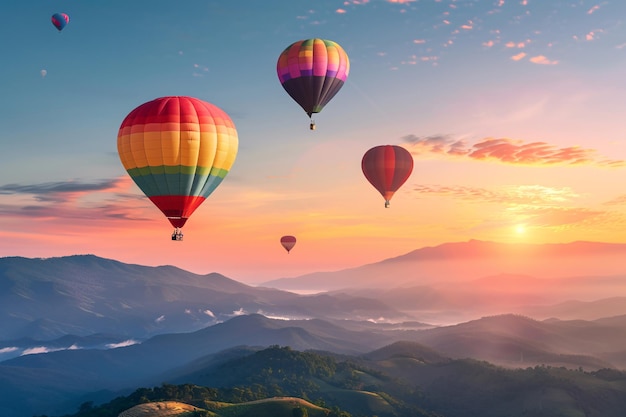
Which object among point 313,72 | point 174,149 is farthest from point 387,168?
point 174,149

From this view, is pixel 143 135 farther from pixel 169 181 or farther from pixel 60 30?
pixel 60 30

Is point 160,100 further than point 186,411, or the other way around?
point 186,411

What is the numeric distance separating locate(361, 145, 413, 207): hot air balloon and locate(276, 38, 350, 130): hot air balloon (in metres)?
30.2

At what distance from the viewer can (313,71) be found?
116 meters

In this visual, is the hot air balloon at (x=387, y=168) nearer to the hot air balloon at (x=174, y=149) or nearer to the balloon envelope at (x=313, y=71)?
the balloon envelope at (x=313, y=71)

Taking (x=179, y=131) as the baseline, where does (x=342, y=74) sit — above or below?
above

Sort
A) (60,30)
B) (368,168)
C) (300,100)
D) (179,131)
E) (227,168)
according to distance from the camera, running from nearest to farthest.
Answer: (179,131)
(227,168)
(300,100)
(368,168)
(60,30)

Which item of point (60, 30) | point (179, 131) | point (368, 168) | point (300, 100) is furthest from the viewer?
point (60, 30)

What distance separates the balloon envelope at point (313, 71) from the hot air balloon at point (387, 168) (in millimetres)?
30312

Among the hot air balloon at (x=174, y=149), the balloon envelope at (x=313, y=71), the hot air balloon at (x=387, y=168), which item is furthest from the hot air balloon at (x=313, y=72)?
the hot air balloon at (x=387, y=168)

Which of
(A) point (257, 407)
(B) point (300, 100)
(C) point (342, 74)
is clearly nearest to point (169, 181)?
(B) point (300, 100)

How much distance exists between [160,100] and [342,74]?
128ft

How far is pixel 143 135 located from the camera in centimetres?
9256

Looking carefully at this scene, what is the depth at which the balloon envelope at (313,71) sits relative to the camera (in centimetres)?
11644
